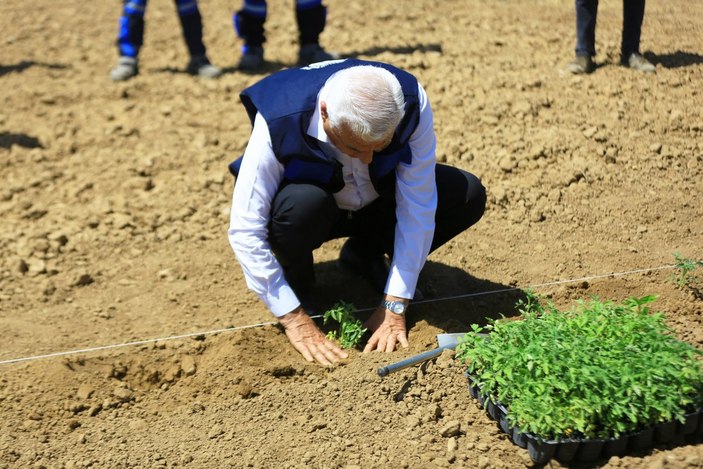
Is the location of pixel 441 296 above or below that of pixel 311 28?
below

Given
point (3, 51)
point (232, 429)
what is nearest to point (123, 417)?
point (232, 429)

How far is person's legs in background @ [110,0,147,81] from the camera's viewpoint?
604 cm

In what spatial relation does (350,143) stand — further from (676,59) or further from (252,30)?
(252,30)

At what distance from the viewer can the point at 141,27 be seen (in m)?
6.12

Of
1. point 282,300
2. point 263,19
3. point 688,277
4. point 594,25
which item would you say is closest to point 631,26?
point 594,25

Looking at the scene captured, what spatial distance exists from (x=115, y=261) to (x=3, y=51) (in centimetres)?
324

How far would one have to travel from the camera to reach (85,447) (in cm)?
304

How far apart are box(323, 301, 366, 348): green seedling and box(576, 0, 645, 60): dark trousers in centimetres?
270

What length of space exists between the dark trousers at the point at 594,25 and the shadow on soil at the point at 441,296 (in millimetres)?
2039

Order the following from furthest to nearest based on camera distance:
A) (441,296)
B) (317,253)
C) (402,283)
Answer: (317,253)
(441,296)
(402,283)

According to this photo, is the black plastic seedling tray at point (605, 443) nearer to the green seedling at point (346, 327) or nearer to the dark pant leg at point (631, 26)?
the green seedling at point (346, 327)

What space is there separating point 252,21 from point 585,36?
2.29 meters

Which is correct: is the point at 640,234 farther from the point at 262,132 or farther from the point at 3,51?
the point at 3,51

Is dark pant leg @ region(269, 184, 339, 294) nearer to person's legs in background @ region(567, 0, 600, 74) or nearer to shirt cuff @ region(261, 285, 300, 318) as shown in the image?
shirt cuff @ region(261, 285, 300, 318)
